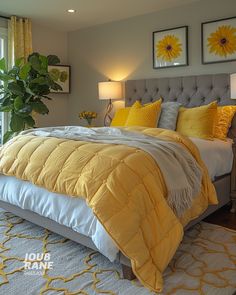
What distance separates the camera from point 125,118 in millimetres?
4023

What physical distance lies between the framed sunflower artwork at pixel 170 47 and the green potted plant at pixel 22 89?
5.15 ft

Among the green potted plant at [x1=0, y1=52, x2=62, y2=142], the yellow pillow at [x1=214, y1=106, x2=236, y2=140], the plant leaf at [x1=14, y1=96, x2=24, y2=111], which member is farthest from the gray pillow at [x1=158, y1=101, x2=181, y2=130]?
the plant leaf at [x1=14, y1=96, x2=24, y2=111]

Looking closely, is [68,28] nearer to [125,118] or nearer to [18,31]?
[18,31]

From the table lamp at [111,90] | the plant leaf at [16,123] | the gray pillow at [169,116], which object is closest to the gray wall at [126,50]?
the table lamp at [111,90]

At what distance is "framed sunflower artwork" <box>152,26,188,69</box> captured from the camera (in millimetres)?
4016

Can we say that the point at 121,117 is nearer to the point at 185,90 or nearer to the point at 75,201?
the point at 185,90

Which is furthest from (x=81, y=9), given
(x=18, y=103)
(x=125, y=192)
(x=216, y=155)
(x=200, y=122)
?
(x=125, y=192)

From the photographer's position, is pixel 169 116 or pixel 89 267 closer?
pixel 89 267

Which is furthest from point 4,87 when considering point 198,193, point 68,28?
point 198,193

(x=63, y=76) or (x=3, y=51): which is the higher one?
(x=3, y=51)

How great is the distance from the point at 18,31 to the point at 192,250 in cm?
401

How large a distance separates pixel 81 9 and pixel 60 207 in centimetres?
309

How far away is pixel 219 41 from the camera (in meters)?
3.71

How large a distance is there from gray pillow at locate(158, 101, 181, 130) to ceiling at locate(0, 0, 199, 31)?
4.53ft
